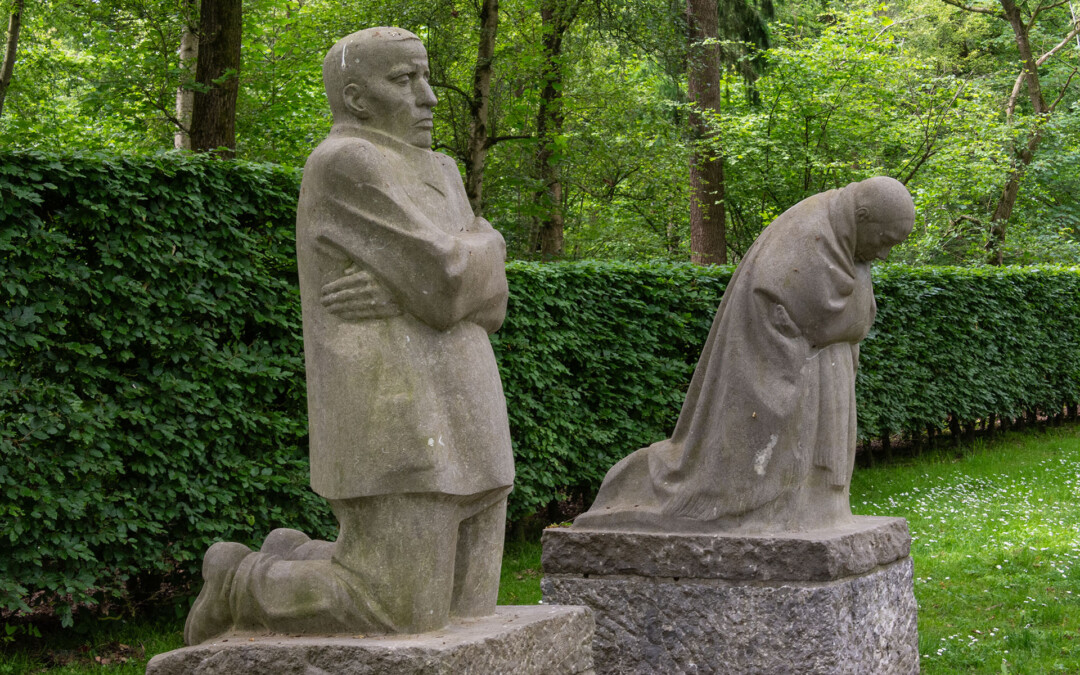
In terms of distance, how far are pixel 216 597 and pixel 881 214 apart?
348cm

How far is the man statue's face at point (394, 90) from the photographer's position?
3617mm

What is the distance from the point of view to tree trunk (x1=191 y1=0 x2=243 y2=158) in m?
10.2

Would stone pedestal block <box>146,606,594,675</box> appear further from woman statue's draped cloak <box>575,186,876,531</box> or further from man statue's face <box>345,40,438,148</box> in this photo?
woman statue's draped cloak <box>575,186,876,531</box>

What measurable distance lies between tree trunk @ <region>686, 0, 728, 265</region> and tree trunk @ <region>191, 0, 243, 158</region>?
8890 mm

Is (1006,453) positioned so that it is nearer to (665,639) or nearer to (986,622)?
(986,622)

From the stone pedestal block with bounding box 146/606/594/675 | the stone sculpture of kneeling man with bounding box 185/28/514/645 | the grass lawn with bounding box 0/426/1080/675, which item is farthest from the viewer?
the grass lawn with bounding box 0/426/1080/675

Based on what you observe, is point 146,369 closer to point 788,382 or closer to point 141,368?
point 141,368

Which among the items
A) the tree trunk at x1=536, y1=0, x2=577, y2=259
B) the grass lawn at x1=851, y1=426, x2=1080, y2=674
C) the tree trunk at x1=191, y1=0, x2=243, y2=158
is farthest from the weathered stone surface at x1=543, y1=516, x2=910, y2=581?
the tree trunk at x1=536, y1=0, x2=577, y2=259

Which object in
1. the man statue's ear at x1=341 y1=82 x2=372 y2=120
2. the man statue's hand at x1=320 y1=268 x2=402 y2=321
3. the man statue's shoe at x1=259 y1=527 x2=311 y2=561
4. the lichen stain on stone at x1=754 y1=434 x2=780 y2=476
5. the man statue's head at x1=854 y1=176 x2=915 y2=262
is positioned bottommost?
the man statue's shoe at x1=259 y1=527 x2=311 y2=561

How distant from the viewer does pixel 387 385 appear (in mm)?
3443

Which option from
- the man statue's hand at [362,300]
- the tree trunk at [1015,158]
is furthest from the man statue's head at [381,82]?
the tree trunk at [1015,158]

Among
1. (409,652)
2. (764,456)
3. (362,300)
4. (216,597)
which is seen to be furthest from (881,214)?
(216,597)

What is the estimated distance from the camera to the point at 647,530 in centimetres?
562

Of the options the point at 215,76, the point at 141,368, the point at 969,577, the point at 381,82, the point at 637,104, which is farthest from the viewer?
the point at 637,104
